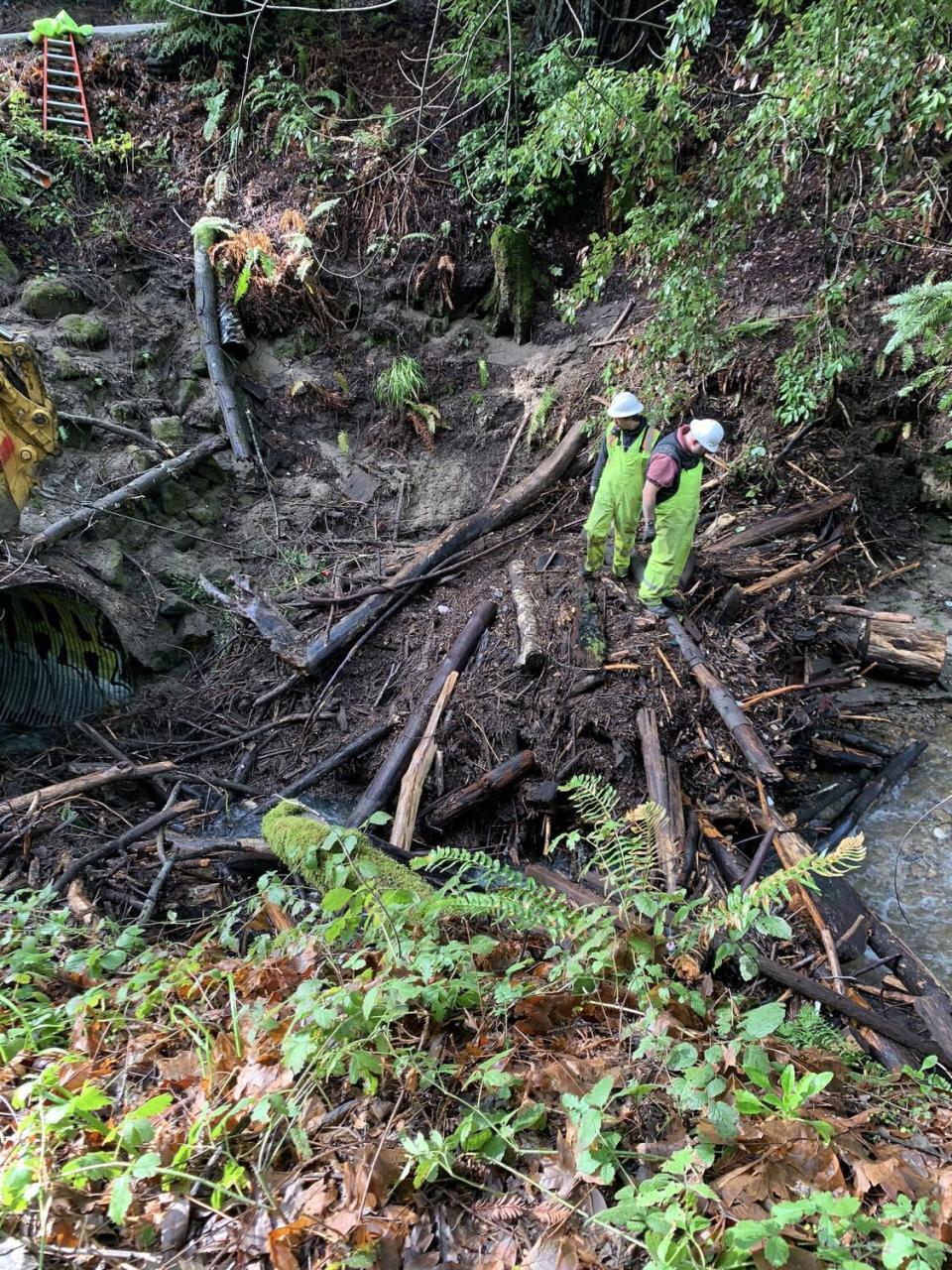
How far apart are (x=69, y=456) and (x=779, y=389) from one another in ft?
24.5

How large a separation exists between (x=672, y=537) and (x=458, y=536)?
2.51m

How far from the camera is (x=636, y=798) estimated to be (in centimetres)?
459

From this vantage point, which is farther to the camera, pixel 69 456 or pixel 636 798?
pixel 69 456

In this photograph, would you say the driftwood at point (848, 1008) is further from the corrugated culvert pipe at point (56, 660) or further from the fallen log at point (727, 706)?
the corrugated culvert pipe at point (56, 660)

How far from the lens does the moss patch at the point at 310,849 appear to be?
3594mm

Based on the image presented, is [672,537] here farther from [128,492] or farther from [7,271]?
[7,271]

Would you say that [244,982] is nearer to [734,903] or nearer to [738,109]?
[734,903]

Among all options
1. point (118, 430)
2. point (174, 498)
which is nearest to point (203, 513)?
point (174, 498)

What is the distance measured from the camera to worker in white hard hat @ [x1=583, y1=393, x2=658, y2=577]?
5.21m

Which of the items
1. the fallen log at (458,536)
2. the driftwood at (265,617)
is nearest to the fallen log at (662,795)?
the fallen log at (458,536)

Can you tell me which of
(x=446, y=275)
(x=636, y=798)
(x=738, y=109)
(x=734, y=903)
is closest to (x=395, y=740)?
(x=636, y=798)

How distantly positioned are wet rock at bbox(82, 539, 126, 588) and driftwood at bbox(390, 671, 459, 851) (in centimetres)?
350

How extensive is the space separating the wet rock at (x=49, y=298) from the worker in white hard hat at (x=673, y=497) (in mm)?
7374

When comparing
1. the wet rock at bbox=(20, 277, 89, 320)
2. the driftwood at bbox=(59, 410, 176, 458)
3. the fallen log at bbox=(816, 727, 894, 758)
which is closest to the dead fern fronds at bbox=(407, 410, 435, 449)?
the driftwood at bbox=(59, 410, 176, 458)
